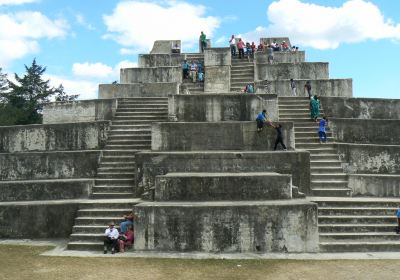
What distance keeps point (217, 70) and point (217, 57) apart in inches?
27.6

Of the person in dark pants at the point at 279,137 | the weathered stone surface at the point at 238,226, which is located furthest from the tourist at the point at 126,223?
the person in dark pants at the point at 279,137

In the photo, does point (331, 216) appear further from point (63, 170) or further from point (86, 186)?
point (63, 170)

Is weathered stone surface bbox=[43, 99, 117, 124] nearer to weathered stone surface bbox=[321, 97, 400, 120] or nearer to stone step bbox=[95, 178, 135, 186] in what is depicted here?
stone step bbox=[95, 178, 135, 186]

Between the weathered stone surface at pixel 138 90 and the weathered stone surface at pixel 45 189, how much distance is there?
5.97 meters

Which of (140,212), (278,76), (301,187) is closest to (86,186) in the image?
(140,212)

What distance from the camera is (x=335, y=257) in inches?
396

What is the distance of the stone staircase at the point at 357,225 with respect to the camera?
10633 mm

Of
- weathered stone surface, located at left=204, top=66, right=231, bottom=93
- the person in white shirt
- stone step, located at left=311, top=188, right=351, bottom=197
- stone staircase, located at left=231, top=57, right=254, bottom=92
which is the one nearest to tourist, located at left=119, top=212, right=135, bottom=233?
the person in white shirt

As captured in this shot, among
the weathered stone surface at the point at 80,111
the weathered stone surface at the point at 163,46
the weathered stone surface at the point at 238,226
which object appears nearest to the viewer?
the weathered stone surface at the point at 238,226

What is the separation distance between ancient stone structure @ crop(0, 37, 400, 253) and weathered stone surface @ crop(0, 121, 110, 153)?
4 cm

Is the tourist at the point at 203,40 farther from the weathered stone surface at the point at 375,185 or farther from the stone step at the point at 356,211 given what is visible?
the stone step at the point at 356,211

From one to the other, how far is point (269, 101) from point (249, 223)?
562 cm

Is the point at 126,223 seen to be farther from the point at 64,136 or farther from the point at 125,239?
the point at 64,136

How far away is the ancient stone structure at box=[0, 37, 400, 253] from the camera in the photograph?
Result: 10531 mm
